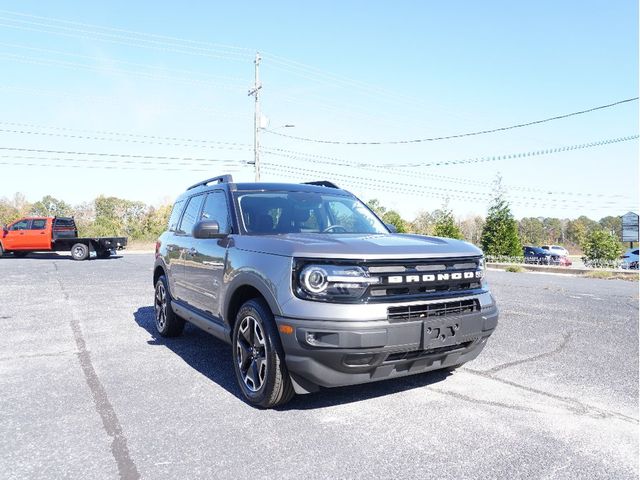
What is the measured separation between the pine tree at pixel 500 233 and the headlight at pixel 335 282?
29.4 metres

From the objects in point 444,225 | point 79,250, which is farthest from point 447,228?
point 79,250

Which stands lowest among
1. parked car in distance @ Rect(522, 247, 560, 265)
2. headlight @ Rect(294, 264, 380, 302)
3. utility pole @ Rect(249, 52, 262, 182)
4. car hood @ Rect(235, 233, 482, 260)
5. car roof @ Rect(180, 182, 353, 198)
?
parked car in distance @ Rect(522, 247, 560, 265)

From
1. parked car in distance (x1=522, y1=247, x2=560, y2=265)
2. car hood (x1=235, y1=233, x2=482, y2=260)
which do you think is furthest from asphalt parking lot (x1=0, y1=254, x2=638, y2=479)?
parked car in distance (x1=522, y1=247, x2=560, y2=265)

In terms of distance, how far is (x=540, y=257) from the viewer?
39156 mm

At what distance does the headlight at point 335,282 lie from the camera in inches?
124

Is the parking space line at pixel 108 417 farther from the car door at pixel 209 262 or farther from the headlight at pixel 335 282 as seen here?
the headlight at pixel 335 282

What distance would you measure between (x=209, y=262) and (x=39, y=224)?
20663 mm

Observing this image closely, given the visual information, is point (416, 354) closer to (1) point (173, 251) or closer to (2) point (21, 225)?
(1) point (173, 251)

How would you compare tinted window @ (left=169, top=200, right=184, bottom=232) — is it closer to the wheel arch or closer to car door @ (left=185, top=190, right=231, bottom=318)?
car door @ (left=185, top=190, right=231, bottom=318)

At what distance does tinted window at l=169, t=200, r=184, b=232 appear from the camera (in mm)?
5953

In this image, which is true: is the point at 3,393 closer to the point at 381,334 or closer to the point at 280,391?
the point at 280,391

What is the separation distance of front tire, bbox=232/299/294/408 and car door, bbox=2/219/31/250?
2178cm

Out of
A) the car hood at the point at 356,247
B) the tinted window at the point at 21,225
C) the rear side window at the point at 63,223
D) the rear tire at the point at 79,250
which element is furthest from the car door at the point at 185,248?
the tinted window at the point at 21,225

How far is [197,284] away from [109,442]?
1.99m
